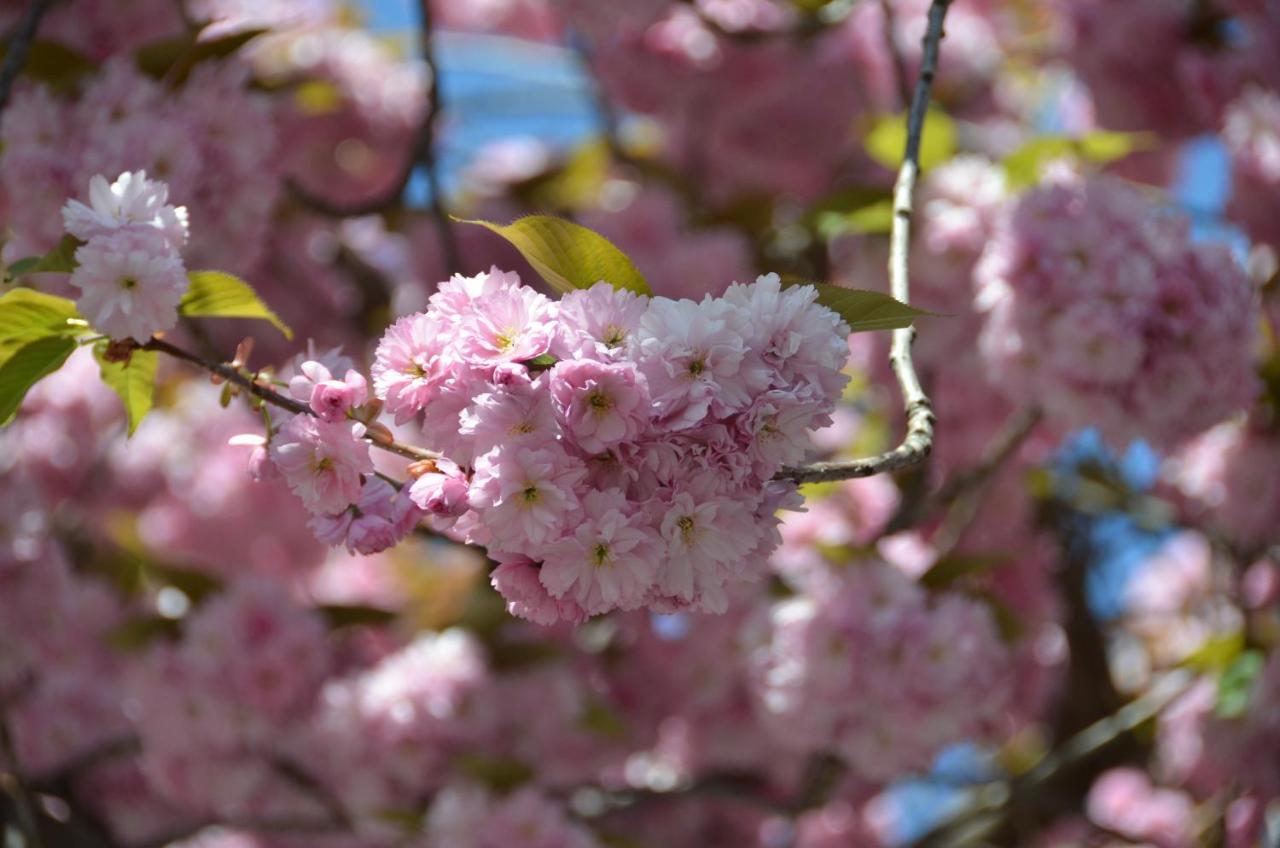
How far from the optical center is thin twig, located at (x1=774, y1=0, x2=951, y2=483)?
0.89m

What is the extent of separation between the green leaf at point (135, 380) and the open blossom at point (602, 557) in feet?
1.72

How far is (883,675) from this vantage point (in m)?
1.90

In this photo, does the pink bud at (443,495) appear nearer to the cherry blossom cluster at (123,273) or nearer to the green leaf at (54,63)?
the cherry blossom cluster at (123,273)

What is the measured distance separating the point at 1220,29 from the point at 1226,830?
154 centimetres

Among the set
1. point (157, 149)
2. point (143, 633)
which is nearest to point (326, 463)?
point (157, 149)

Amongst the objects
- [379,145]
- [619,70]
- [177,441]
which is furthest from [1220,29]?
[177,441]

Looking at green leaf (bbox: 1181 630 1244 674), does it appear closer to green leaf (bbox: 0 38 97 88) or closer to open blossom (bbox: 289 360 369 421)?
open blossom (bbox: 289 360 369 421)

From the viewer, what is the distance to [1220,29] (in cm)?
256

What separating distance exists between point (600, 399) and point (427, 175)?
1450 mm

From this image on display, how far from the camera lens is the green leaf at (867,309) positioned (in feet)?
3.09

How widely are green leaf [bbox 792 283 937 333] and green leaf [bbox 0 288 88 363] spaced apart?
2.06 feet

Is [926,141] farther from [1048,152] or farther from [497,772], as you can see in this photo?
[497,772]

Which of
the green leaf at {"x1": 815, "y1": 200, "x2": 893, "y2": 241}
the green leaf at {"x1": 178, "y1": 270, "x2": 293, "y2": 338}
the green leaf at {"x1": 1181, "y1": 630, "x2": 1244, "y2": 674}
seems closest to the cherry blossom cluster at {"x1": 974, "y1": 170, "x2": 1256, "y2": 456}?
the green leaf at {"x1": 815, "y1": 200, "x2": 893, "y2": 241}

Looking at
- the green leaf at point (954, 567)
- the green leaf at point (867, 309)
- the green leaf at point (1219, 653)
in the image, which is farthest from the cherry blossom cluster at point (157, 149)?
the green leaf at point (1219, 653)
